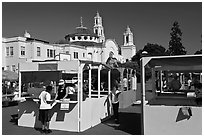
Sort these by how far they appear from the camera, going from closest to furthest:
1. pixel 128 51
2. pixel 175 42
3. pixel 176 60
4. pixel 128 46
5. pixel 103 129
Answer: pixel 176 60 < pixel 103 129 < pixel 175 42 < pixel 128 46 < pixel 128 51

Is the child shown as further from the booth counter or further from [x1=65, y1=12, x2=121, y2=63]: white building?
[x1=65, y1=12, x2=121, y2=63]: white building

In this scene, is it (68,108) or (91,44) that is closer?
(68,108)

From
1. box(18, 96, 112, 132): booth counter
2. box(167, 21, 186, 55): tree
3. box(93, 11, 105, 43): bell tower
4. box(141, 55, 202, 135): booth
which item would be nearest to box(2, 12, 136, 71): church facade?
box(93, 11, 105, 43): bell tower

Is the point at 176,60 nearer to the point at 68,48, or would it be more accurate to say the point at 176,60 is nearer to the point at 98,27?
the point at 68,48

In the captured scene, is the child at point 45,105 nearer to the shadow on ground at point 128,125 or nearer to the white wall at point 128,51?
the shadow on ground at point 128,125

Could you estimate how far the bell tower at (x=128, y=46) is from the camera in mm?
82625

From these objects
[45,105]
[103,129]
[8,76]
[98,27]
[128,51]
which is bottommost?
[103,129]

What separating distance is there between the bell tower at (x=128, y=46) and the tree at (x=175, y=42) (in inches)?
1204

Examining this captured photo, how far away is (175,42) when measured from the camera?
51250mm

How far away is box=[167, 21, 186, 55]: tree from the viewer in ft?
166

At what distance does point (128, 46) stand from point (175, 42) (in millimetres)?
32275

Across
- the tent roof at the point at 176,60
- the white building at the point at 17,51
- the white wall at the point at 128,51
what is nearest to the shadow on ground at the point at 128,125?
the tent roof at the point at 176,60

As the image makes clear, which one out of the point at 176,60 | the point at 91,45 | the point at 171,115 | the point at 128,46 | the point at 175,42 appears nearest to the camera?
the point at 176,60

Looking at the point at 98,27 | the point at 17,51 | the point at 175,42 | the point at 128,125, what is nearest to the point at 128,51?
the point at 98,27
